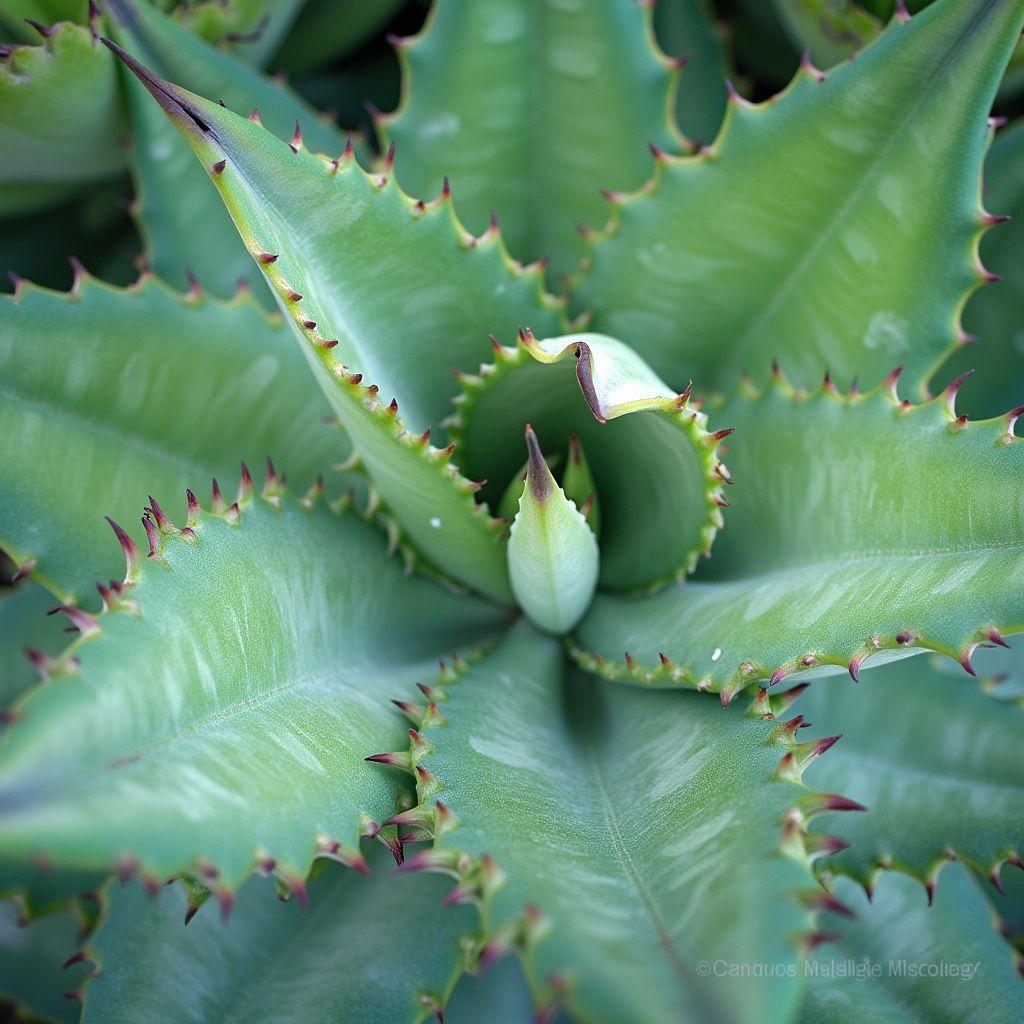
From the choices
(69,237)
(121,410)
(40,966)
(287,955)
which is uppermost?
(69,237)

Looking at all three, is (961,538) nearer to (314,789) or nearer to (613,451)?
(613,451)

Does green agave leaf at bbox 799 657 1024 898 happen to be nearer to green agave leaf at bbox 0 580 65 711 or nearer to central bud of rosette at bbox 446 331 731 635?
central bud of rosette at bbox 446 331 731 635

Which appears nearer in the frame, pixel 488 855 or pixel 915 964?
pixel 488 855

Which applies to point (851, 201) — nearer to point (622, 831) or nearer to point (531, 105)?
point (531, 105)

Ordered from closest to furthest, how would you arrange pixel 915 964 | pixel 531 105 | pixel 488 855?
pixel 488 855 → pixel 915 964 → pixel 531 105

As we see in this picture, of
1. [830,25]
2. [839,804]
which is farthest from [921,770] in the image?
[830,25]

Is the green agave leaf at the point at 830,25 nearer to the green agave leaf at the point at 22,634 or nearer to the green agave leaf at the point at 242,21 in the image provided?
the green agave leaf at the point at 242,21

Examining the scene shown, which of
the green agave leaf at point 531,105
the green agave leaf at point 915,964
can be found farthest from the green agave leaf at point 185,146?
the green agave leaf at point 915,964

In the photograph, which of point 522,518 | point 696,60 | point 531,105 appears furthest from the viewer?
point 696,60
